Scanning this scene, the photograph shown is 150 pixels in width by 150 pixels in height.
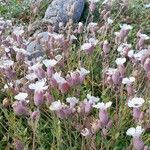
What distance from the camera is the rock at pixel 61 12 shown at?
15.7 feet

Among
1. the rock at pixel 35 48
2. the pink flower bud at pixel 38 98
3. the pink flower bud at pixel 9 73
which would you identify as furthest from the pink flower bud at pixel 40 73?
the rock at pixel 35 48

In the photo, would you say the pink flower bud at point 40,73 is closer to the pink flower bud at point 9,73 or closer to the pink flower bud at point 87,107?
the pink flower bud at point 9,73

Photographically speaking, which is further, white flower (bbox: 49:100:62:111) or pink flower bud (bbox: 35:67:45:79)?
pink flower bud (bbox: 35:67:45:79)

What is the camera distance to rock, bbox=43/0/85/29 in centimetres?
478

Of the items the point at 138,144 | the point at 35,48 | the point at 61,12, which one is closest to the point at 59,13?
the point at 61,12

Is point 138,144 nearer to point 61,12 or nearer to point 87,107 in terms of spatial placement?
point 87,107

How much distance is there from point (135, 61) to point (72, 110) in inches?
29.4

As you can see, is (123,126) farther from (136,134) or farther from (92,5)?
(92,5)

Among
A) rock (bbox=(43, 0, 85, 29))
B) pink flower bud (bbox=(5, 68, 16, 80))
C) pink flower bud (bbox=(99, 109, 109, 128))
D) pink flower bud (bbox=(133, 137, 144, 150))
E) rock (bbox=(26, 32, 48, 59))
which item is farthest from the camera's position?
rock (bbox=(43, 0, 85, 29))

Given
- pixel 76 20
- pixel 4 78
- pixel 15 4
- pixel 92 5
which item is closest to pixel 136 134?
pixel 4 78

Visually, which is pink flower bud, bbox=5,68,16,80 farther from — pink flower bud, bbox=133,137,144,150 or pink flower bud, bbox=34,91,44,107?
pink flower bud, bbox=133,137,144,150

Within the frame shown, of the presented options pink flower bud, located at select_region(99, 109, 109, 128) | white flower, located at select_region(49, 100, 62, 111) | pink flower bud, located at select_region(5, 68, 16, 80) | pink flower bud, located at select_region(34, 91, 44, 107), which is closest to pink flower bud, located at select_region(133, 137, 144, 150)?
pink flower bud, located at select_region(99, 109, 109, 128)

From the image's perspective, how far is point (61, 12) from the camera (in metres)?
4.82

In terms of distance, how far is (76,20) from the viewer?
4.89 meters
